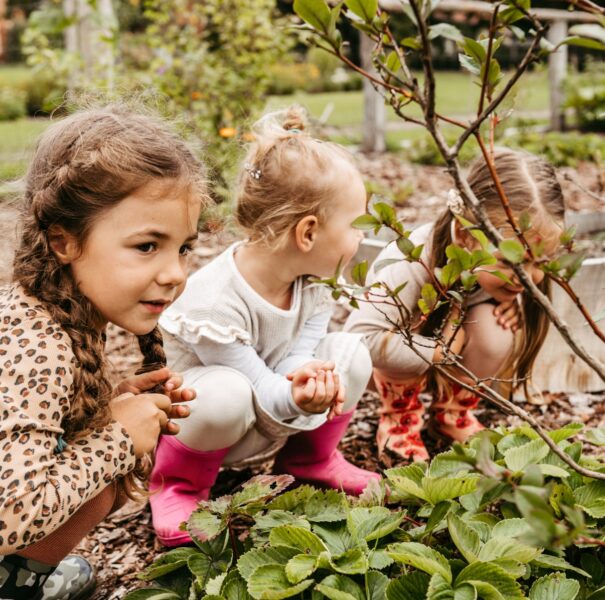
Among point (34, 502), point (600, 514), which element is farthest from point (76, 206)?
point (600, 514)

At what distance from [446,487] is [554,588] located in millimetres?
274

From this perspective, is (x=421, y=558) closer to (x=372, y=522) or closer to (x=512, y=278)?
(x=372, y=522)

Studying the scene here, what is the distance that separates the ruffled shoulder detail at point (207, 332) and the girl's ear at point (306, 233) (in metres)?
0.27

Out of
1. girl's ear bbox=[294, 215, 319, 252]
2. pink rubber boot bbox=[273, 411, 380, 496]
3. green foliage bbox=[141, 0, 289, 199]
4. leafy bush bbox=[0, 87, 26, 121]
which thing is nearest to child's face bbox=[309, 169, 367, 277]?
girl's ear bbox=[294, 215, 319, 252]

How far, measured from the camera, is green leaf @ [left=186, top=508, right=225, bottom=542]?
5.01ft

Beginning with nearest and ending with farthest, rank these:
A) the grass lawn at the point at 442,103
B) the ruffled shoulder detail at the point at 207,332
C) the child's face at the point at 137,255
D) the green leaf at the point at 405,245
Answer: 1. the green leaf at the point at 405,245
2. the child's face at the point at 137,255
3. the ruffled shoulder detail at the point at 207,332
4. the grass lawn at the point at 442,103

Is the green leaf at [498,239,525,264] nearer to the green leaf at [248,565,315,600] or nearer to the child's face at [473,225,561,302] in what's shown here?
the green leaf at [248,565,315,600]

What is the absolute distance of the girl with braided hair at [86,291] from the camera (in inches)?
56.1

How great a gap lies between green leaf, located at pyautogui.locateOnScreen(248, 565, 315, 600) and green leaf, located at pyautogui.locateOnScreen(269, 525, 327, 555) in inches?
2.7

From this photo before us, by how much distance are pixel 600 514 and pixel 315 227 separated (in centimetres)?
98

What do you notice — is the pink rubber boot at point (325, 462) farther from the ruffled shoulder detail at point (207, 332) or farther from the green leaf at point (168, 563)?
the green leaf at point (168, 563)

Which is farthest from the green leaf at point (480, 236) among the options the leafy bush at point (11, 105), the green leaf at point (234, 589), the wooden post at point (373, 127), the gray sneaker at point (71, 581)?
the leafy bush at point (11, 105)

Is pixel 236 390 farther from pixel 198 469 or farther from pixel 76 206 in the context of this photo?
pixel 76 206

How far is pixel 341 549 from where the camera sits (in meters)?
1.48
